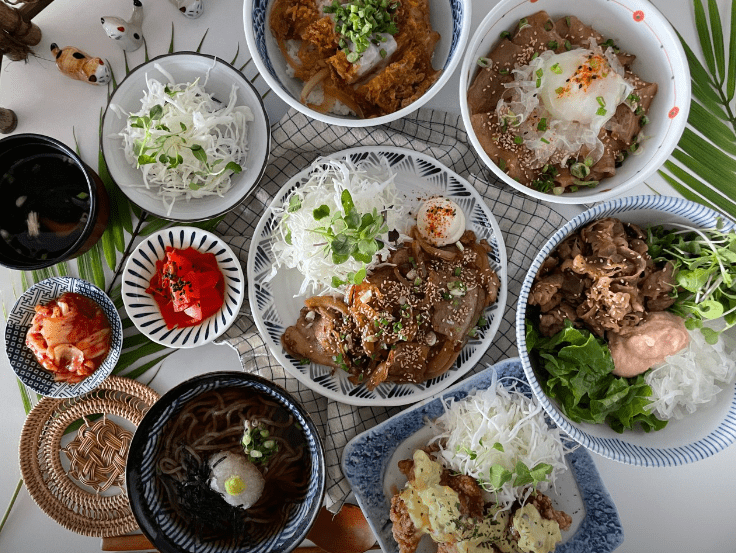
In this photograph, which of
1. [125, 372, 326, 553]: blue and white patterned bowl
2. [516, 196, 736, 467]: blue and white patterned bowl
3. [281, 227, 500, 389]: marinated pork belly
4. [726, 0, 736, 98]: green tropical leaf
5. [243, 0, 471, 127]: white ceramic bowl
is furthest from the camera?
[726, 0, 736, 98]: green tropical leaf

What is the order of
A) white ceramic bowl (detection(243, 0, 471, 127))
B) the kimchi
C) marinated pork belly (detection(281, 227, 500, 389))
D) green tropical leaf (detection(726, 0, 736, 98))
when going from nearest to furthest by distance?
white ceramic bowl (detection(243, 0, 471, 127)), marinated pork belly (detection(281, 227, 500, 389)), the kimchi, green tropical leaf (detection(726, 0, 736, 98))

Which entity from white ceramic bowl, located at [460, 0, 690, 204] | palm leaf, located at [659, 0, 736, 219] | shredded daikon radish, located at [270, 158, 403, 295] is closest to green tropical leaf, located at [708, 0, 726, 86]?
palm leaf, located at [659, 0, 736, 219]

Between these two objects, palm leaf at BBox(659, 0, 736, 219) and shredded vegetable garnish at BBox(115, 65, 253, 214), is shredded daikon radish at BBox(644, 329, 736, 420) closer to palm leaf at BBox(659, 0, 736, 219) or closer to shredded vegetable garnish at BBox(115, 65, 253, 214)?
palm leaf at BBox(659, 0, 736, 219)

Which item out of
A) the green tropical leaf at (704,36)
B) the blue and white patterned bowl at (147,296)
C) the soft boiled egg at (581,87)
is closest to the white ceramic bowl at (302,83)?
the soft boiled egg at (581,87)

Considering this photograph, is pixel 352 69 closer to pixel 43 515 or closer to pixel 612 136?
pixel 612 136

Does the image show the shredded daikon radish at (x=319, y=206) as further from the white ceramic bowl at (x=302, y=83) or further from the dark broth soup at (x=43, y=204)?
the dark broth soup at (x=43, y=204)

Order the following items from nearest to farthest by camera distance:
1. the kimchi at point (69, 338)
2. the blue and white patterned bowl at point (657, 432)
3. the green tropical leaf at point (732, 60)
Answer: the blue and white patterned bowl at point (657, 432)
the kimchi at point (69, 338)
the green tropical leaf at point (732, 60)
